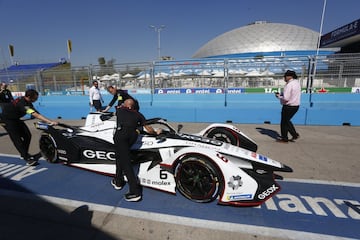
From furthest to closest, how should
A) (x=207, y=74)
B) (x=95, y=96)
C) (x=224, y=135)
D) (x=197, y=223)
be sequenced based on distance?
(x=207, y=74)
(x=95, y=96)
(x=224, y=135)
(x=197, y=223)

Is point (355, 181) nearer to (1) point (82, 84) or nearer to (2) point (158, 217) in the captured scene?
(2) point (158, 217)

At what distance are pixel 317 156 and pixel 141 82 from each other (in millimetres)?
7955

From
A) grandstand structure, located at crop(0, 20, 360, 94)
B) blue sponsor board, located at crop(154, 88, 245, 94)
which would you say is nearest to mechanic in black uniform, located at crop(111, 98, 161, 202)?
grandstand structure, located at crop(0, 20, 360, 94)

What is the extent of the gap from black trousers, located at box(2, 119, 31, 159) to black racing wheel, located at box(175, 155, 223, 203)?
341 centimetres

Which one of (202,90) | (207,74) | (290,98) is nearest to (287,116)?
(290,98)

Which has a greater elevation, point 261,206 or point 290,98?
point 290,98

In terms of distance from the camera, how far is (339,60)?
8.36 metres

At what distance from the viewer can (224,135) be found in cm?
392

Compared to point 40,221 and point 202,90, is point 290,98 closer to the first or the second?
point 40,221

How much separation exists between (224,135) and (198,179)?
144 centimetres

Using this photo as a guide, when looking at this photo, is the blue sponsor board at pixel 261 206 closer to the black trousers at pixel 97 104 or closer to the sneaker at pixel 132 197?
the sneaker at pixel 132 197

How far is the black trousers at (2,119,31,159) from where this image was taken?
405 cm

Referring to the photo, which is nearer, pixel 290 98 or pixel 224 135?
pixel 224 135

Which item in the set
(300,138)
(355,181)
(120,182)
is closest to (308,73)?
(300,138)
